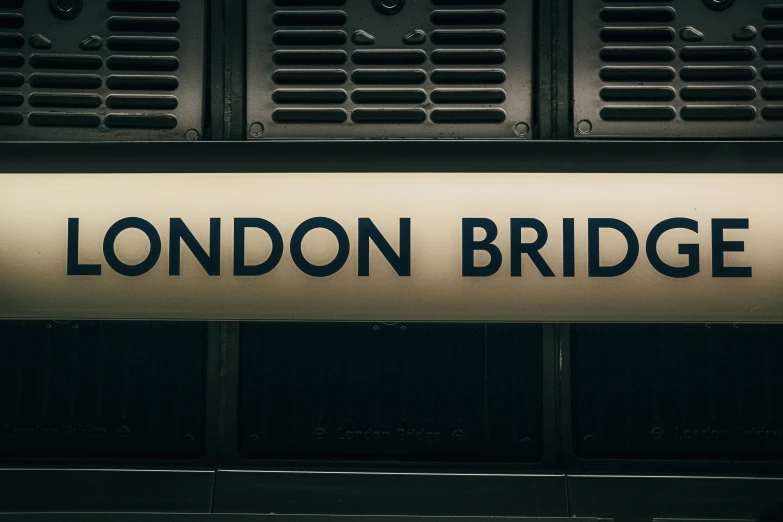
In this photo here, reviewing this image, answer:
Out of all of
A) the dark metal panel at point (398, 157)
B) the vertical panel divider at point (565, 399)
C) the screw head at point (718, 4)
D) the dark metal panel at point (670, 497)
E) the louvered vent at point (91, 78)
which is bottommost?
the dark metal panel at point (670, 497)

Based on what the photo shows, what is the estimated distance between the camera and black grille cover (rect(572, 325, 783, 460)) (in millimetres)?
2441

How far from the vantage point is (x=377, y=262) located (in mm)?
2426

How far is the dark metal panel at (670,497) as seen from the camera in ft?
7.87

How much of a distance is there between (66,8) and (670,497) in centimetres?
285

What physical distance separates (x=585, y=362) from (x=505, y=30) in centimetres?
126

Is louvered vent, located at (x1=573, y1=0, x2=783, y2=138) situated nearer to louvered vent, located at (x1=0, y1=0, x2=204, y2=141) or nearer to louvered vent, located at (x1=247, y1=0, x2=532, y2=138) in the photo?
louvered vent, located at (x1=247, y1=0, x2=532, y2=138)

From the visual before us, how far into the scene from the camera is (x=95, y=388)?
2.51m

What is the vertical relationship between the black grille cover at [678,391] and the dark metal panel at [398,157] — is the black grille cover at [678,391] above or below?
below

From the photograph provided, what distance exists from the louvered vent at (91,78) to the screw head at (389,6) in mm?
669

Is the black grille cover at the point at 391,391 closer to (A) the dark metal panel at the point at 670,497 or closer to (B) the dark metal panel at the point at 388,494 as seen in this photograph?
(B) the dark metal panel at the point at 388,494

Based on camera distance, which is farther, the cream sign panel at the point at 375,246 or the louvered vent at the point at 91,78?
the louvered vent at the point at 91,78

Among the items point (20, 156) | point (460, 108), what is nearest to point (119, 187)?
point (20, 156)

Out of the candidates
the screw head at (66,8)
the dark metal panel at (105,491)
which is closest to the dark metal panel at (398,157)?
the screw head at (66,8)

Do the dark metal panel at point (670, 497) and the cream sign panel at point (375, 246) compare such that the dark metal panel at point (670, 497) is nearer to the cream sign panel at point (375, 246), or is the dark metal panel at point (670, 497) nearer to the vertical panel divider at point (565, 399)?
the vertical panel divider at point (565, 399)
